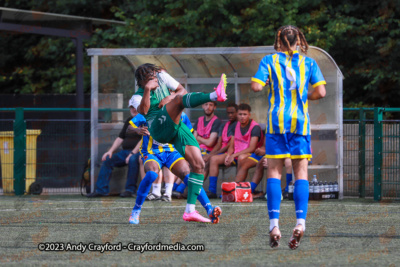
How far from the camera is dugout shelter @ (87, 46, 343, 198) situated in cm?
1354

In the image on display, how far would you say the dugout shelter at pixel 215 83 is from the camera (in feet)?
44.4

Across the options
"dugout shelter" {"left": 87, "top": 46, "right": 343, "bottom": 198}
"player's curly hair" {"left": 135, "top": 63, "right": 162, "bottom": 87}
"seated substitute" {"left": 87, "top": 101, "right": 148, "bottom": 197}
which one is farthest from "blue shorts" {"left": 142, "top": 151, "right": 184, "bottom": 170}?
"dugout shelter" {"left": 87, "top": 46, "right": 343, "bottom": 198}

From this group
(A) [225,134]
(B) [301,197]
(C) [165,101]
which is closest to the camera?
(B) [301,197]

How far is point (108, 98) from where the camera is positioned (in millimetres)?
14516

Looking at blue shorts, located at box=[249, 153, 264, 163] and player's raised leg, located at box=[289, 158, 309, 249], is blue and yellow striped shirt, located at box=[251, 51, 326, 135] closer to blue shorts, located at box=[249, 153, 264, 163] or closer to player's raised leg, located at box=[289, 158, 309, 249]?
player's raised leg, located at box=[289, 158, 309, 249]

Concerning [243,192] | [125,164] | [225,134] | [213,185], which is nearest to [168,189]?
[213,185]

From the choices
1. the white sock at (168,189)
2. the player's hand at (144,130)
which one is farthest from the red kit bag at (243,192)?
the player's hand at (144,130)

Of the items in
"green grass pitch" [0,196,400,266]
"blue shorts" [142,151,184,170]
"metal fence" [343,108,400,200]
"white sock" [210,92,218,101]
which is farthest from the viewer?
"metal fence" [343,108,400,200]

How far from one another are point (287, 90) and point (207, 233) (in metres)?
1.78

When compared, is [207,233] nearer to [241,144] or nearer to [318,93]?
[318,93]

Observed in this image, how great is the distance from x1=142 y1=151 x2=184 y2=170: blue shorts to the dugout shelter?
445 centimetres

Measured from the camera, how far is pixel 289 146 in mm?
6840

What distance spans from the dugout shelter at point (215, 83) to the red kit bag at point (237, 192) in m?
1.40

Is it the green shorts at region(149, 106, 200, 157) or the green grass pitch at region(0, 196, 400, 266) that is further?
the green shorts at region(149, 106, 200, 157)
